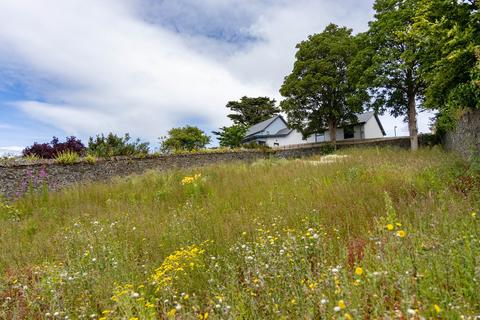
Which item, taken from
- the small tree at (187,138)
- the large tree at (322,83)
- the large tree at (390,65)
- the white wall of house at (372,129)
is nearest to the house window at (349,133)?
the white wall of house at (372,129)

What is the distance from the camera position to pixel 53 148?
44.5 ft

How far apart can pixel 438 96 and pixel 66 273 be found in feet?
27.9

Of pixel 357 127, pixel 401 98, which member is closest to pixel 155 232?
pixel 401 98

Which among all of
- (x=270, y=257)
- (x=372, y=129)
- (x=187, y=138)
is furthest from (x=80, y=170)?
(x=372, y=129)

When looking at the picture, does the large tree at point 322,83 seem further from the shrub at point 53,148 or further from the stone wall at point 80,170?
Result: the shrub at point 53,148

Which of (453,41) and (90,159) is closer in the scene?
(453,41)

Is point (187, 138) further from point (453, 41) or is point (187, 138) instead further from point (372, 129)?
point (453, 41)

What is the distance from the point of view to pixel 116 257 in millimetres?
3283

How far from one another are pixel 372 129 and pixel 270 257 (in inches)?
1602

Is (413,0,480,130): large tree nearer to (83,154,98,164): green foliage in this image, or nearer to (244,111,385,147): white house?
(83,154,98,164): green foliage

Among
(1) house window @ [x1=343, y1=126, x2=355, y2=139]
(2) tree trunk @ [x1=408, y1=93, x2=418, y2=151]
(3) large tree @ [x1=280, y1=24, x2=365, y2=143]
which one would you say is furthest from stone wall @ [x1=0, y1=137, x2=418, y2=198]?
(1) house window @ [x1=343, y1=126, x2=355, y2=139]

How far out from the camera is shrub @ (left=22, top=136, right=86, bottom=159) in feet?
42.8

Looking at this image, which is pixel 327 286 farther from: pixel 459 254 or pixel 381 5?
pixel 381 5

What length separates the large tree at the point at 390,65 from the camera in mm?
18797
